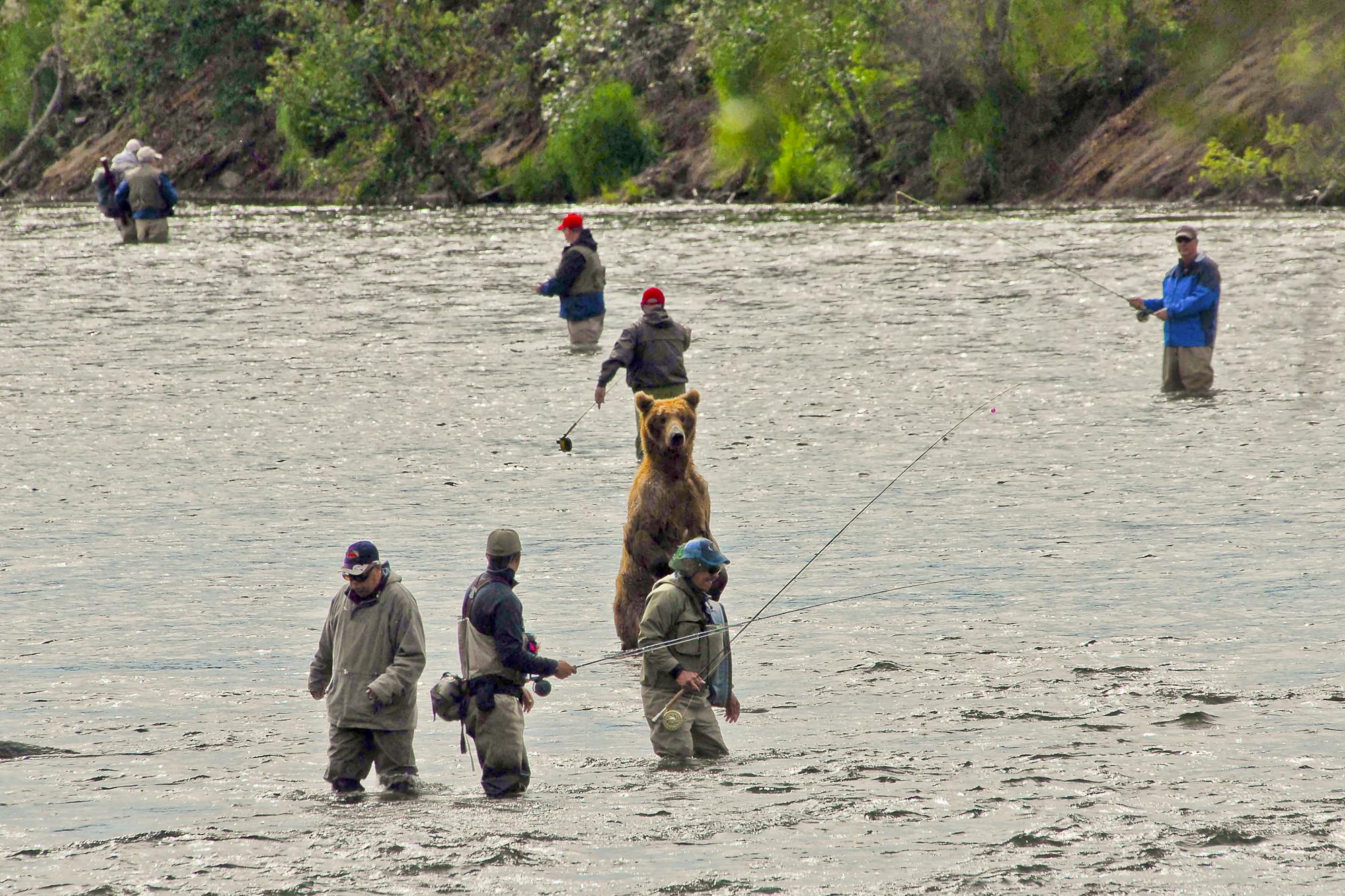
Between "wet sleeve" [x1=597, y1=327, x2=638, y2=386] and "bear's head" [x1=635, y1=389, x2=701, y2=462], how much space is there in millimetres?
4063

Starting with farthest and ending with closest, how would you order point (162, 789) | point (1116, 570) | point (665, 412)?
point (1116, 570), point (665, 412), point (162, 789)

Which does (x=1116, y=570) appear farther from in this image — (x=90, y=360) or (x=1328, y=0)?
(x=1328, y=0)

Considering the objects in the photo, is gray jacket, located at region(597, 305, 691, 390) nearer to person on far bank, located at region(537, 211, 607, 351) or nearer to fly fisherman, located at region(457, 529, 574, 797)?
person on far bank, located at region(537, 211, 607, 351)

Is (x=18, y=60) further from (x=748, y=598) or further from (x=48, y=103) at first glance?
(x=748, y=598)

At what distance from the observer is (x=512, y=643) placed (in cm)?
759

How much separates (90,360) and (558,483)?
9604 mm

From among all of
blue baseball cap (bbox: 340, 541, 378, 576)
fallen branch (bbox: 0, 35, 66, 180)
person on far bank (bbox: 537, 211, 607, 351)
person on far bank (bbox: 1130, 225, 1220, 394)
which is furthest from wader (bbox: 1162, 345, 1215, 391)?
fallen branch (bbox: 0, 35, 66, 180)

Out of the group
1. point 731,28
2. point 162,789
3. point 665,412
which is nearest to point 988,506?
point 665,412

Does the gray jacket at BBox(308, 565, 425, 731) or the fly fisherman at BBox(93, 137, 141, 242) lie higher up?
the fly fisherman at BBox(93, 137, 141, 242)

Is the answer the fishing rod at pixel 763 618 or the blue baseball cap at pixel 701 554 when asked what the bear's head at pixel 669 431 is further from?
the blue baseball cap at pixel 701 554

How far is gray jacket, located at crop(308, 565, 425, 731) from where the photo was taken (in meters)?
7.63

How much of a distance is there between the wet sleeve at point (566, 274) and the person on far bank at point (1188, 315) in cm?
647

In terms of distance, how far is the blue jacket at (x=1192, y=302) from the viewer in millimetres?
18031

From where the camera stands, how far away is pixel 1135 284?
27.9 metres
